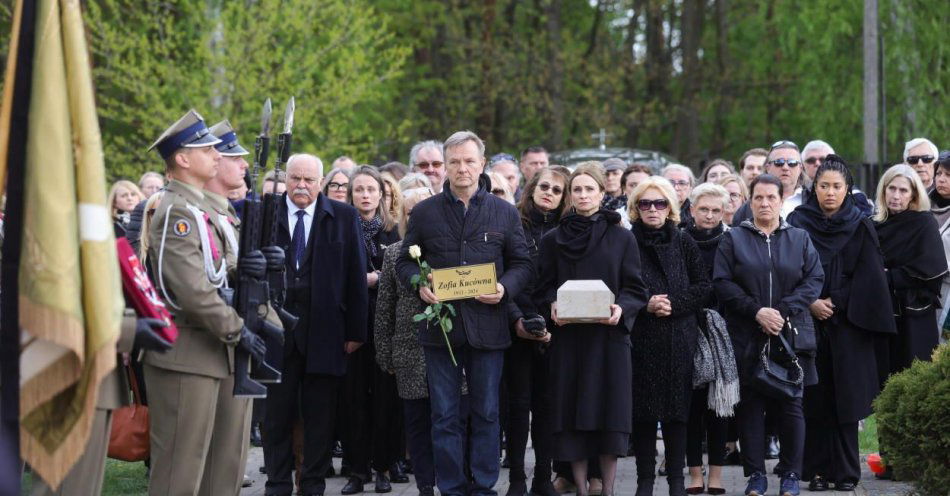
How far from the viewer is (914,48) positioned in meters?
25.7

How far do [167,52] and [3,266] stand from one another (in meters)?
20.3

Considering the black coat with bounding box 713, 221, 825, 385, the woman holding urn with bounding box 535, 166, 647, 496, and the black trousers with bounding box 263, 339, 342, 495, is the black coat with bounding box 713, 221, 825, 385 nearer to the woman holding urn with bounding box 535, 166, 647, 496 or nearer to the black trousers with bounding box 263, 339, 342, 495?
the woman holding urn with bounding box 535, 166, 647, 496

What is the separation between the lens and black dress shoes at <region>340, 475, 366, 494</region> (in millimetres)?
9617

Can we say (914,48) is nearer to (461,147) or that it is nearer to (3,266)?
(461,147)

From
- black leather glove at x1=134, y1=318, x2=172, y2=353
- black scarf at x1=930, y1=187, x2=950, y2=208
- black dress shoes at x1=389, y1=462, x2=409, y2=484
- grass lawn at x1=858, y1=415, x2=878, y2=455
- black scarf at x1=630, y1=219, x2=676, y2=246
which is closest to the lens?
black leather glove at x1=134, y1=318, x2=172, y2=353

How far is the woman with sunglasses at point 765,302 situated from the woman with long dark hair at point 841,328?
338 mm

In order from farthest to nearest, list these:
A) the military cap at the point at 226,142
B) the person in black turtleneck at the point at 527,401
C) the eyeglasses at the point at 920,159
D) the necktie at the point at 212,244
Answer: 1. the eyeglasses at the point at 920,159
2. the person in black turtleneck at the point at 527,401
3. the military cap at the point at 226,142
4. the necktie at the point at 212,244

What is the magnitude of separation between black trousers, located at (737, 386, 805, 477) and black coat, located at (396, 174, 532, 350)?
163 cm

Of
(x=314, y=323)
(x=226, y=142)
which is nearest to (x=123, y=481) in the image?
(x=314, y=323)

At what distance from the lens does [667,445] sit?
908 centimetres

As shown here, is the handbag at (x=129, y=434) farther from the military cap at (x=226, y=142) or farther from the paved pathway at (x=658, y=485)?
the paved pathway at (x=658, y=485)

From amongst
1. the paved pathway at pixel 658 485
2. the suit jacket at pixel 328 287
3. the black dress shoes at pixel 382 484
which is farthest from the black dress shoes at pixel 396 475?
the suit jacket at pixel 328 287

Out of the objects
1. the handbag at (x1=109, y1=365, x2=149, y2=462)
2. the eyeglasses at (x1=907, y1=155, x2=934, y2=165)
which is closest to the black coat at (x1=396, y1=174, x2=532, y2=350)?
the handbag at (x1=109, y1=365, x2=149, y2=462)

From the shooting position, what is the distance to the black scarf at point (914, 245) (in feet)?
31.8
